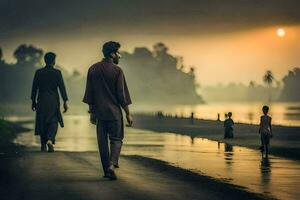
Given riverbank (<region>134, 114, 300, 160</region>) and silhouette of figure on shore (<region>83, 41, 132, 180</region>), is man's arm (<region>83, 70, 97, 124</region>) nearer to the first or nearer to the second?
silhouette of figure on shore (<region>83, 41, 132, 180</region>)

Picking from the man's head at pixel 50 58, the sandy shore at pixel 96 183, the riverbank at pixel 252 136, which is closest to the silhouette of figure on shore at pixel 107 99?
the sandy shore at pixel 96 183

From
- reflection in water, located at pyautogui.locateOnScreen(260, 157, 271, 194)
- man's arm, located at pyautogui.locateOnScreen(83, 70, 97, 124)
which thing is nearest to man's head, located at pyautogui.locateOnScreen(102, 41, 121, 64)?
man's arm, located at pyautogui.locateOnScreen(83, 70, 97, 124)

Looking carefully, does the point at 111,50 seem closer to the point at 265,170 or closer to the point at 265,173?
the point at 265,173

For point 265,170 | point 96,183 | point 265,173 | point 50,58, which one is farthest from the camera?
point 50,58

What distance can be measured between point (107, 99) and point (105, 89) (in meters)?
0.18

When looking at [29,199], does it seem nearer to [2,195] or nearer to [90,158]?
[2,195]

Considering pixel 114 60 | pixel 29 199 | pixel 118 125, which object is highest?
pixel 114 60

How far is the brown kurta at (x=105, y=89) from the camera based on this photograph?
1415cm

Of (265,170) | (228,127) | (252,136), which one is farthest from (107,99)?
(252,136)

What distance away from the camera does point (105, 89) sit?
46.8 feet

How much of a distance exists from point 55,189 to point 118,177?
2.31m

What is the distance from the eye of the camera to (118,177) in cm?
1434

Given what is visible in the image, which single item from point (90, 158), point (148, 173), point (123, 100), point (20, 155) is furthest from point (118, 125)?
point (20, 155)

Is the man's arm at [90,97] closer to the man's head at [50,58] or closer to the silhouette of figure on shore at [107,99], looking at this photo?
the silhouette of figure on shore at [107,99]
